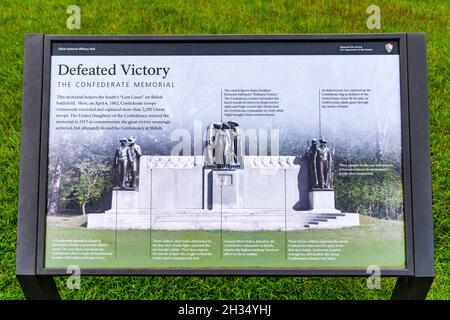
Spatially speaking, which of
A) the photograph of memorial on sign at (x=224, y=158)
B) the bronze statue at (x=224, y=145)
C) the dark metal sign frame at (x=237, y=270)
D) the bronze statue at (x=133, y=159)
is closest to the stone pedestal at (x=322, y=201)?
the photograph of memorial on sign at (x=224, y=158)

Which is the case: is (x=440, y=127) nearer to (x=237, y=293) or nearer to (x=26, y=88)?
(x=237, y=293)

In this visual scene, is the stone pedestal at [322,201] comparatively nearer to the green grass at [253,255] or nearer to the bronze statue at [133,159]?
the green grass at [253,255]

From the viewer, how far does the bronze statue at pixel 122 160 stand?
3516 mm

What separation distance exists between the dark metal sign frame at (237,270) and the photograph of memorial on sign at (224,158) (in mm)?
48

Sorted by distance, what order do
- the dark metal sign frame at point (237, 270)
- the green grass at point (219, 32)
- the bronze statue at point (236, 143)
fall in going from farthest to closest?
the green grass at point (219, 32), the bronze statue at point (236, 143), the dark metal sign frame at point (237, 270)

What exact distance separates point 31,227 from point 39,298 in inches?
21.1

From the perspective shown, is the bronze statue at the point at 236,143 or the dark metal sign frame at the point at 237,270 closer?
the dark metal sign frame at the point at 237,270

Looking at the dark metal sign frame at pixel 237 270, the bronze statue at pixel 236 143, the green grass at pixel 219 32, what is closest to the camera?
the dark metal sign frame at pixel 237 270

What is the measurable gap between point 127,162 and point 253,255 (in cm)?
105

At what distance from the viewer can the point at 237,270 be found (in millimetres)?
3424

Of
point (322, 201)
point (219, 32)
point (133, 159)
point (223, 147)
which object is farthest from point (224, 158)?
point (219, 32)

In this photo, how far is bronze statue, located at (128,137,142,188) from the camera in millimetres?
3510

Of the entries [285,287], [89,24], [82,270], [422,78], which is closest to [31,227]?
[82,270]

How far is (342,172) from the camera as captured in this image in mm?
3529
